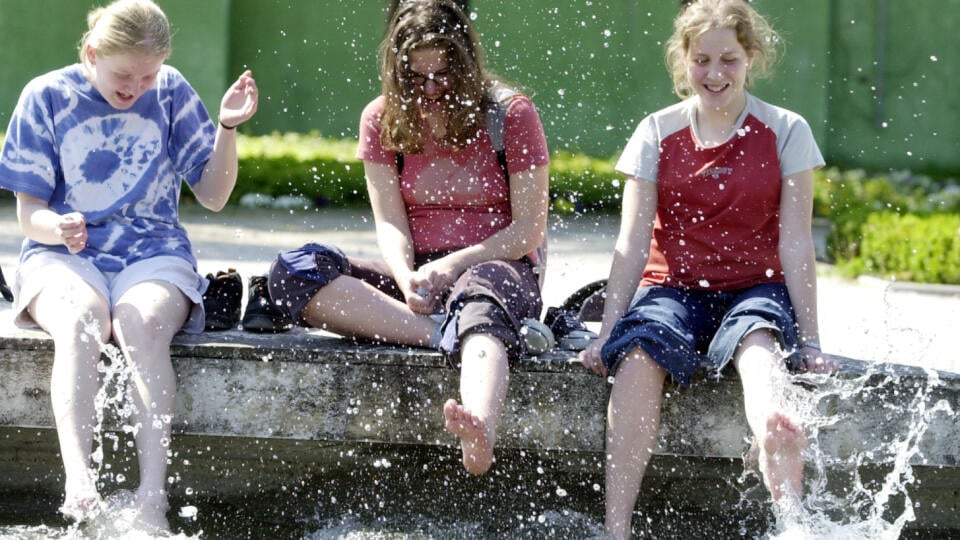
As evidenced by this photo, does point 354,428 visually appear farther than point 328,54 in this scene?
No

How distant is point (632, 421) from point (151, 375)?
1.31 metres

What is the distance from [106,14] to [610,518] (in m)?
1.98

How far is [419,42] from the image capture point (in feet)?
13.9

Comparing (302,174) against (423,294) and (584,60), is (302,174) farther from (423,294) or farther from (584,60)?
(423,294)

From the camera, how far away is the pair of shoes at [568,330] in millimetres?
4324

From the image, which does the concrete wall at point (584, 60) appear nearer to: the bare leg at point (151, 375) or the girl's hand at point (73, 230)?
the bare leg at point (151, 375)

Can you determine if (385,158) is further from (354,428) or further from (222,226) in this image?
(222,226)

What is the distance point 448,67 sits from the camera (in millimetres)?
4273

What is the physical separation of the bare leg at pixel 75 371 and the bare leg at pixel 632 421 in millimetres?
1361

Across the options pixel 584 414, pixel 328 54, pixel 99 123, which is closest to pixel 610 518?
pixel 584 414

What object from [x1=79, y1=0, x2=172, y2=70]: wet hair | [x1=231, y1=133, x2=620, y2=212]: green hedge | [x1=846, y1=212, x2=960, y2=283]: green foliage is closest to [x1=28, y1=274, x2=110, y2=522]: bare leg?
[x1=79, y1=0, x2=172, y2=70]: wet hair

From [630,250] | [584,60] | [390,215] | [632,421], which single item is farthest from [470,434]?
[584,60]

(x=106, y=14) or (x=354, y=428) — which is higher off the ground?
(x=106, y=14)

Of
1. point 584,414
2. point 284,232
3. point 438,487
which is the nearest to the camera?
point 584,414
